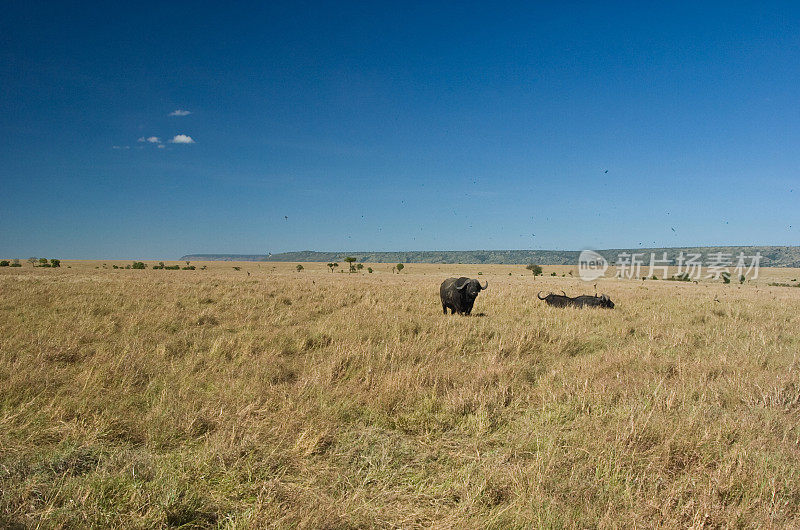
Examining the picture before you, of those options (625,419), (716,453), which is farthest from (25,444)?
(716,453)

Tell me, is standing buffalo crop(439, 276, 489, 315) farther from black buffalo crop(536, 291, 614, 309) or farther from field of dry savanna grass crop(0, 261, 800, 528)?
field of dry savanna grass crop(0, 261, 800, 528)

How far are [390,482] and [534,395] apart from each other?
2.83m

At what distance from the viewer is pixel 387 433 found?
422cm

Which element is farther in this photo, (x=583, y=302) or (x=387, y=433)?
(x=583, y=302)

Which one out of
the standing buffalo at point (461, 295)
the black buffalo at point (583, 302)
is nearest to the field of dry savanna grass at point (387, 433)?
the standing buffalo at point (461, 295)

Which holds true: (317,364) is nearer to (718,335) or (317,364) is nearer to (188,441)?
(188,441)

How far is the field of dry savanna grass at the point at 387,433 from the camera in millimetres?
2840

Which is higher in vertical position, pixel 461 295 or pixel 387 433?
pixel 461 295

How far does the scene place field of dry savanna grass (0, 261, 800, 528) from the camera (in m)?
2.84

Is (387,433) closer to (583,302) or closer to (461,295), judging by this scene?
(461,295)

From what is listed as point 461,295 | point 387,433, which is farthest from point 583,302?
point 387,433

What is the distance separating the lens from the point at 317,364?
6.64 m

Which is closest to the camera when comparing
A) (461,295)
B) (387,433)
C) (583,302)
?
(387,433)

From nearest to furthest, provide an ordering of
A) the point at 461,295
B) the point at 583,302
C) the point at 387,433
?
1. the point at 387,433
2. the point at 461,295
3. the point at 583,302
